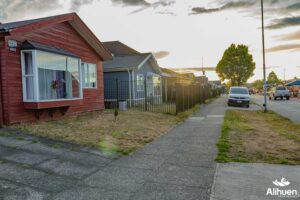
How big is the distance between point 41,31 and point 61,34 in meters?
1.50

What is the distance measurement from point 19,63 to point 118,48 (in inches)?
1097

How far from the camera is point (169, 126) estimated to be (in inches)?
440

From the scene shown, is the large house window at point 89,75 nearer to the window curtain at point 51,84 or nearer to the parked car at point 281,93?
the window curtain at point 51,84

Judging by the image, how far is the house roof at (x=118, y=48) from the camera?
3569cm

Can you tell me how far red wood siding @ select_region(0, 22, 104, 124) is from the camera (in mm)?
8758

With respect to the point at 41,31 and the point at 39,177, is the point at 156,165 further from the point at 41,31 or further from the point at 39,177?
the point at 41,31

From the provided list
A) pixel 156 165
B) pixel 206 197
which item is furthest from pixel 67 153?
pixel 206 197

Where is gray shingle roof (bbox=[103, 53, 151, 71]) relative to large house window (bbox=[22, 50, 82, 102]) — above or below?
above

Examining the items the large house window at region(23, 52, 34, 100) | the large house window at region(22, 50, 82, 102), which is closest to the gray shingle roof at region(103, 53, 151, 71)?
the large house window at region(22, 50, 82, 102)

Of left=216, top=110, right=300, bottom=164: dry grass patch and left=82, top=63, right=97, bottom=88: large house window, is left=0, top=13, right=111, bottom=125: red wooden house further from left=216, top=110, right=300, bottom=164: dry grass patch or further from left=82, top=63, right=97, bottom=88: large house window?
left=216, top=110, right=300, bottom=164: dry grass patch

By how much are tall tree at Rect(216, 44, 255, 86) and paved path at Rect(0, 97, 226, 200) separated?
6634cm

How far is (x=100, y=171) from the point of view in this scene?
5.19 meters

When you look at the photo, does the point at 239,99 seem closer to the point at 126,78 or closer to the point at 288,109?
the point at 288,109

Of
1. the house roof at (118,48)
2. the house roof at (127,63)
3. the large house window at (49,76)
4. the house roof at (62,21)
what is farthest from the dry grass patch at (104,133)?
the house roof at (118,48)
